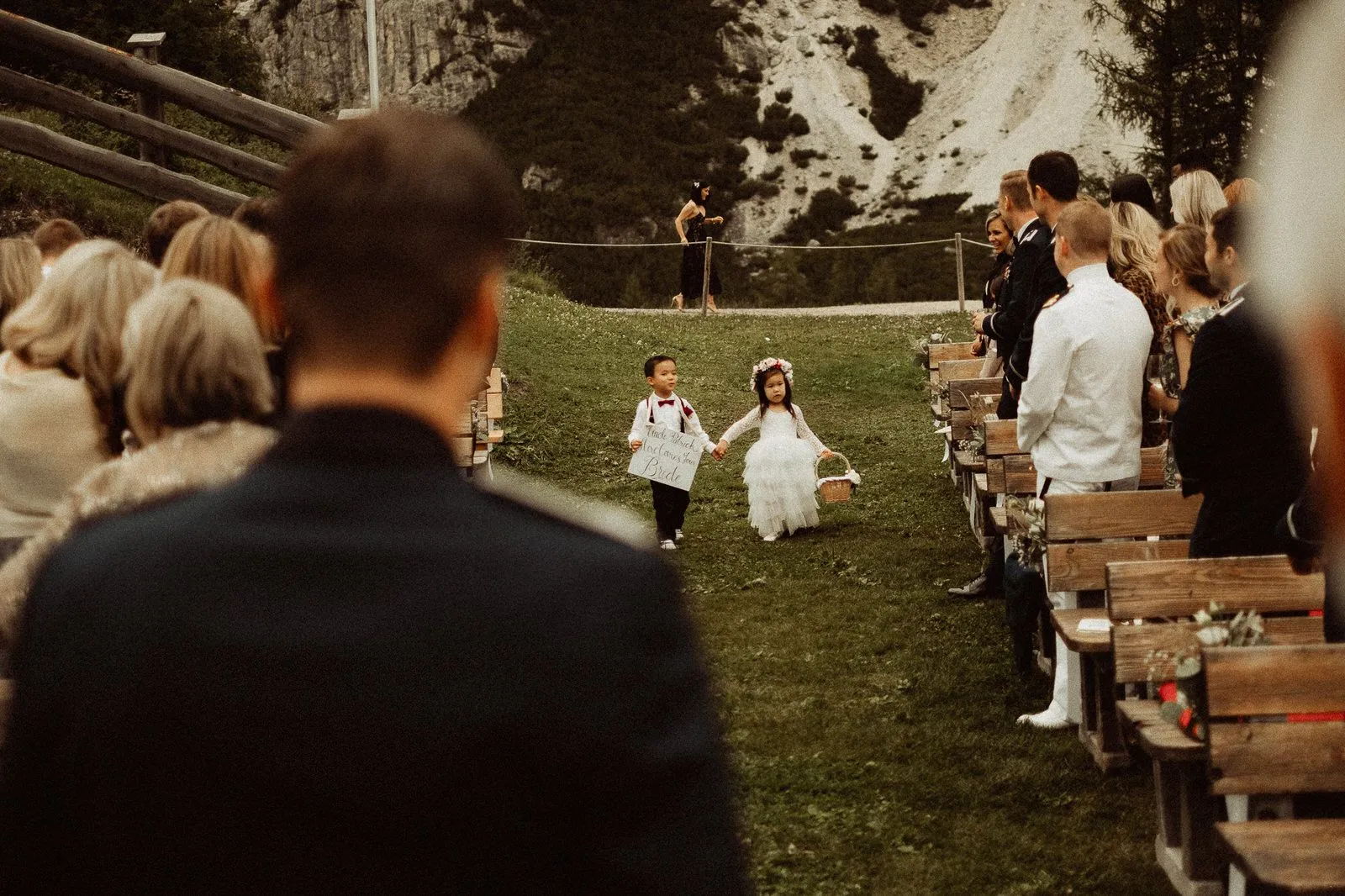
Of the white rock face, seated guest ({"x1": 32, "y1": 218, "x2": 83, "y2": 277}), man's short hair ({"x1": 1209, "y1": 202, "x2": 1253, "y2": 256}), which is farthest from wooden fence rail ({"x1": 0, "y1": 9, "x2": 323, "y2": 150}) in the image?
the white rock face

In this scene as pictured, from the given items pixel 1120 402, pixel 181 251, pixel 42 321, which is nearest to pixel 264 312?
pixel 181 251

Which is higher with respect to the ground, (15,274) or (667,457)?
(15,274)

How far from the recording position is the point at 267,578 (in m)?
1.35

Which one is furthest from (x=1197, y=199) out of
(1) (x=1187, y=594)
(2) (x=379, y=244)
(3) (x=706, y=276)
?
(3) (x=706, y=276)

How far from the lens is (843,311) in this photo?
97.0 feet

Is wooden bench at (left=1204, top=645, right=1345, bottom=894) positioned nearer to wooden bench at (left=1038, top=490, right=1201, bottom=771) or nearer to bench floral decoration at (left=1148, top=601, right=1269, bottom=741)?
bench floral decoration at (left=1148, top=601, right=1269, bottom=741)

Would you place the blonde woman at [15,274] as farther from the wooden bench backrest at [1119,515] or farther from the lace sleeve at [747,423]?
the lace sleeve at [747,423]

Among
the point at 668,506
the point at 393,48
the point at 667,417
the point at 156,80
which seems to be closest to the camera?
the point at 156,80

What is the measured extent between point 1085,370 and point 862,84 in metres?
58.6

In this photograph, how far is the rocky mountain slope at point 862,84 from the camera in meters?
57.1

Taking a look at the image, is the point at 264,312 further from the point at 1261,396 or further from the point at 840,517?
the point at 840,517

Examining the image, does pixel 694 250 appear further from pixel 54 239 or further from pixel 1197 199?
pixel 54 239

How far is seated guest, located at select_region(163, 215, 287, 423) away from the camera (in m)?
4.27

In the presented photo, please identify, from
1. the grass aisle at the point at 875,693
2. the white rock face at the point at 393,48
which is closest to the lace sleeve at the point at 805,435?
the grass aisle at the point at 875,693
